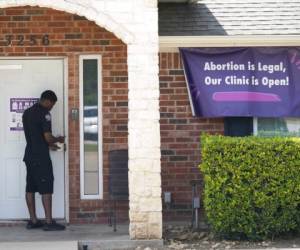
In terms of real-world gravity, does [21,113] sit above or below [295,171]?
above

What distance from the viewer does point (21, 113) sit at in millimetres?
10617

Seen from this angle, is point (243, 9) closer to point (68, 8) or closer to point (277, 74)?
point (277, 74)

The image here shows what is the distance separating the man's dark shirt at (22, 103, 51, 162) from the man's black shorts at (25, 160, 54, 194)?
0.06 m

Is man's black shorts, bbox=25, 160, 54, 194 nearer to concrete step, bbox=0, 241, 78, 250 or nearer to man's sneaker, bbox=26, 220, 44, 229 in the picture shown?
man's sneaker, bbox=26, 220, 44, 229

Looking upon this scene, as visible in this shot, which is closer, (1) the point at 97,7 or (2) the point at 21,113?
(1) the point at 97,7

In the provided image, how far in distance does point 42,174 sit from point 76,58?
173 cm

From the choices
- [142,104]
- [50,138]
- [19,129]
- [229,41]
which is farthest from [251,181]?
[19,129]

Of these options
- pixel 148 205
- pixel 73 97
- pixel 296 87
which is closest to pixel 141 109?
pixel 148 205

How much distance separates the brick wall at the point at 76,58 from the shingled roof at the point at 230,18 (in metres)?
0.93

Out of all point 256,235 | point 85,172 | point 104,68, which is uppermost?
point 104,68

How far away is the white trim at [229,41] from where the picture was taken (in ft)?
33.2

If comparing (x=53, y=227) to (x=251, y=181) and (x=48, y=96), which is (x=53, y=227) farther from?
(x=251, y=181)

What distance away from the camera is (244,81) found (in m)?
10.4

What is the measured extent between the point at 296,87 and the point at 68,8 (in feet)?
11.2
